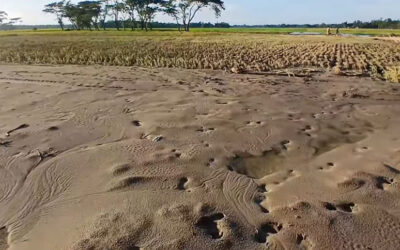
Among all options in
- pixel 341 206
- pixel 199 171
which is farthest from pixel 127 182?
pixel 341 206

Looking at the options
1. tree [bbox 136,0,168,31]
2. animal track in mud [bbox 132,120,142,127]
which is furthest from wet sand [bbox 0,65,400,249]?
tree [bbox 136,0,168,31]

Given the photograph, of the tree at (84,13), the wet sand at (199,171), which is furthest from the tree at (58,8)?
the wet sand at (199,171)

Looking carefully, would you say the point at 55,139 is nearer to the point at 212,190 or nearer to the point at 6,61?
the point at 212,190

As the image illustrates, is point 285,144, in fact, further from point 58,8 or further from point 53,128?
point 58,8

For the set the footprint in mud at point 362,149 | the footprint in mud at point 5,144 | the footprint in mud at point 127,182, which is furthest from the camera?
the footprint in mud at point 5,144

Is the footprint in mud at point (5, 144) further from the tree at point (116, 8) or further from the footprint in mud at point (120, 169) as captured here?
the tree at point (116, 8)

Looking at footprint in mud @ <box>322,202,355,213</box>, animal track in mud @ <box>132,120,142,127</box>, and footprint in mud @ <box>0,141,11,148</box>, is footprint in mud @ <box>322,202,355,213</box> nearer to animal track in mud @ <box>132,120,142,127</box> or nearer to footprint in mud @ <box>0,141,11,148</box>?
animal track in mud @ <box>132,120,142,127</box>
